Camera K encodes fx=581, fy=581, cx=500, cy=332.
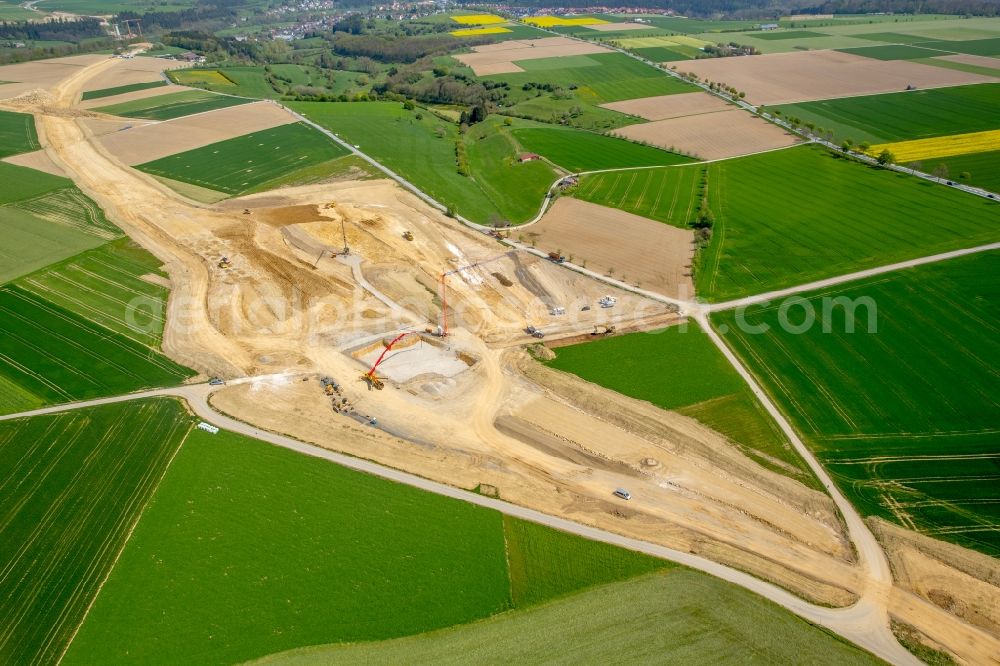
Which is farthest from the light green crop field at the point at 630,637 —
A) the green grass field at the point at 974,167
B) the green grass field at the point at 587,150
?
the green grass field at the point at 974,167

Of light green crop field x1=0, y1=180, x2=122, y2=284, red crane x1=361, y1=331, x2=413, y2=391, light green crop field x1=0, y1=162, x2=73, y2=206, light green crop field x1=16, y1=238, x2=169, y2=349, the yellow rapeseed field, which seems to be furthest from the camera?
the yellow rapeseed field

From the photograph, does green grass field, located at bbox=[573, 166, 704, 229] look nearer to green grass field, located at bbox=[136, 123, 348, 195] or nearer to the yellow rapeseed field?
the yellow rapeseed field

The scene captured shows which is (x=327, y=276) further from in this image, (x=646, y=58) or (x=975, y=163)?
(x=646, y=58)

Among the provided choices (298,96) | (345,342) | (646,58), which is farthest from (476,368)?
(646,58)

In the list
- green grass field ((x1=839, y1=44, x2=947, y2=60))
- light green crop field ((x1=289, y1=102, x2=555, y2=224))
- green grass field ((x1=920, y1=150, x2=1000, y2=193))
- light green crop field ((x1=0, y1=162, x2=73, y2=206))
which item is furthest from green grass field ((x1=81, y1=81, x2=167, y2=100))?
green grass field ((x1=839, y1=44, x2=947, y2=60))

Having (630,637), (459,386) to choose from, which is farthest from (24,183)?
(630,637)

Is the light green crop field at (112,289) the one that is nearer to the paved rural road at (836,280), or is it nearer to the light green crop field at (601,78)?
the paved rural road at (836,280)

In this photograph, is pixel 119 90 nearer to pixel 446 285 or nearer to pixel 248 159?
pixel 248 159
